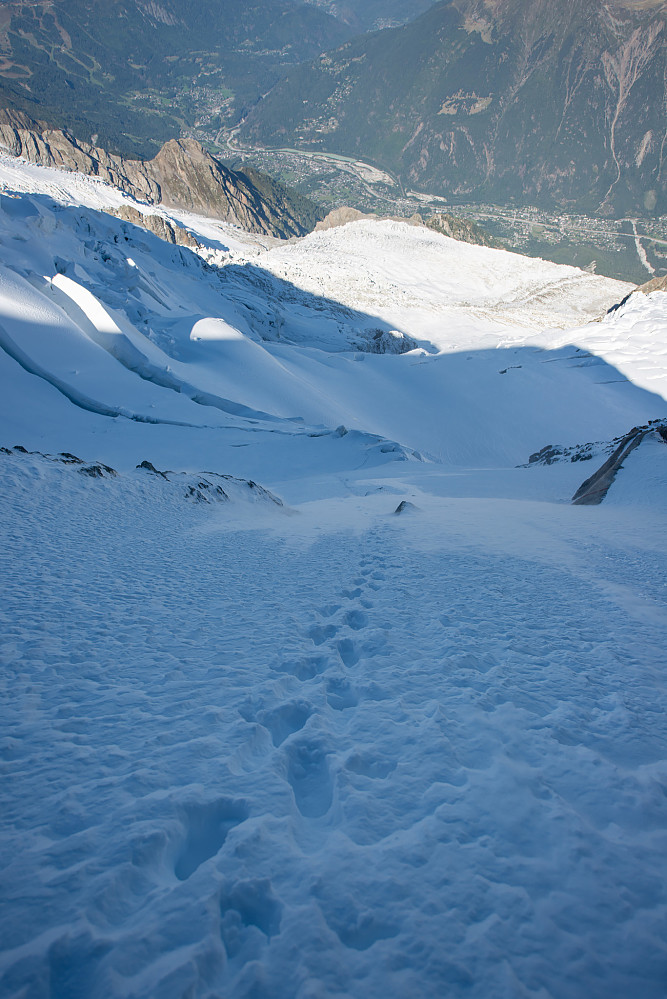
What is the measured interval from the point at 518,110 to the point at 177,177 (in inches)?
6168

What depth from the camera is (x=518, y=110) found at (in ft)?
570

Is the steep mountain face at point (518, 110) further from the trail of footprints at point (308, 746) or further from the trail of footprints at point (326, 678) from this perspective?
the trail of footprints at point (308, 746)

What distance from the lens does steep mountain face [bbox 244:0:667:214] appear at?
154 meters

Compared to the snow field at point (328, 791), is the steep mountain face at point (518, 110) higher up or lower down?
higher up

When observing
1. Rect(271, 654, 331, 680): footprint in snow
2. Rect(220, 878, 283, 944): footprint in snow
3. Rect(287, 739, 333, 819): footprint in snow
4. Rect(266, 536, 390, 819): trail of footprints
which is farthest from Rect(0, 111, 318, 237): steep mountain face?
Rect(220, 878, 283, 944): footprint in snow

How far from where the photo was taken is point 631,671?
8.22ft

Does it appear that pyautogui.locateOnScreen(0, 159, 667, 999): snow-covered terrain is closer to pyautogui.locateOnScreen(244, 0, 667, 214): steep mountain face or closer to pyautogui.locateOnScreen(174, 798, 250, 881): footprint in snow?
pyautogui.locateOnScreen(174, 798, 250, 881): footprint in snow

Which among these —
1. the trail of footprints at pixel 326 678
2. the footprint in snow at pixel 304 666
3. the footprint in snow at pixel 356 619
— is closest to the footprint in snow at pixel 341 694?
the trail of footprints at pixel 326 678

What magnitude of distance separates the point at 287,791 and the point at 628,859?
109cm

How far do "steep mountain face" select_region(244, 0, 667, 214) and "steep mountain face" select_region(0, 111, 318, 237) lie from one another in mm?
88143

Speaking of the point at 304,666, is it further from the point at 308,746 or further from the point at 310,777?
the point at 310,777

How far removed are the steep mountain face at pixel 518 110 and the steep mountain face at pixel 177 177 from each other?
88.1m

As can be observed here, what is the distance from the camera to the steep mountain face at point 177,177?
68312mm

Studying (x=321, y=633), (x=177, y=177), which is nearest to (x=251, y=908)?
(x=321, y=633)
